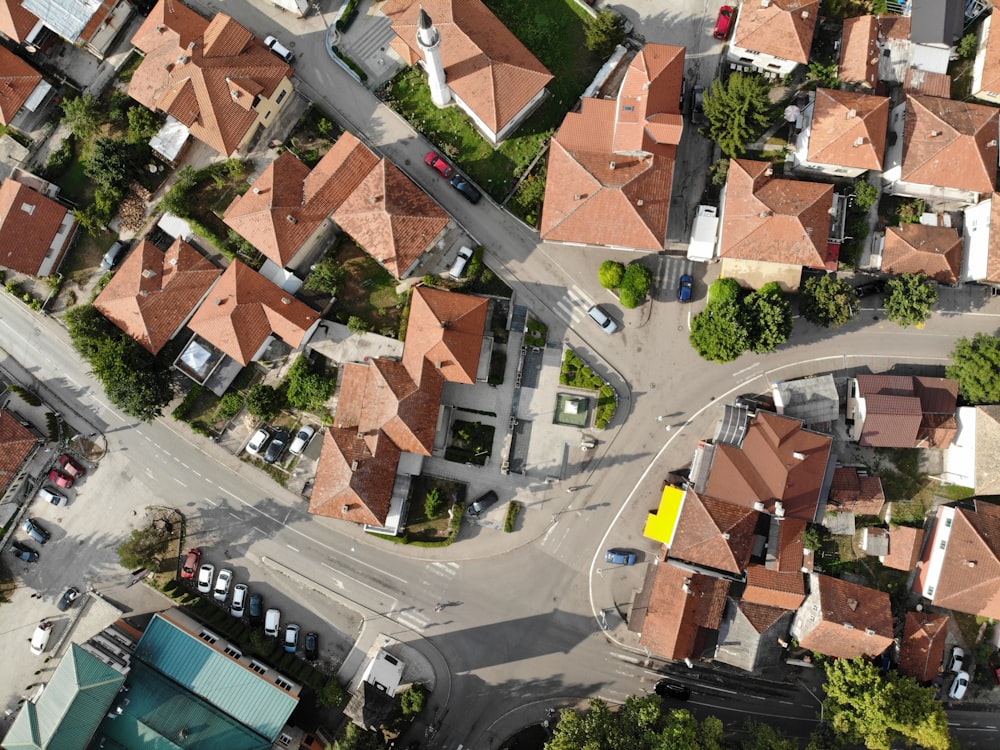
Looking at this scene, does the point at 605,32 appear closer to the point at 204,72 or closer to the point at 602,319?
the point at 602,319

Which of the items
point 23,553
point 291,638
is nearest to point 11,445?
point 23,553

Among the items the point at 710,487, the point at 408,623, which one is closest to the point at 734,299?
the point at 710,487

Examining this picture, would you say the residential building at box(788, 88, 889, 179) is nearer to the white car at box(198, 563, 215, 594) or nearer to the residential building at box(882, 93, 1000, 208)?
the residential building at box(882, 93, 1000, 208)

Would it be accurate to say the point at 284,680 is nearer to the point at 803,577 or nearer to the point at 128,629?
the point at 128,629

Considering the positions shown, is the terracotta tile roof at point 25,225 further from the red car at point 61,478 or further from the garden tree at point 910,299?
the garden tree at point 910,299

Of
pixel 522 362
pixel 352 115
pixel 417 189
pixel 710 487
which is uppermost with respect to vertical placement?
pixel 352 115

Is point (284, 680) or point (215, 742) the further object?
point (284, 680)

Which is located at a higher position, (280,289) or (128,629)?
(280,289)
